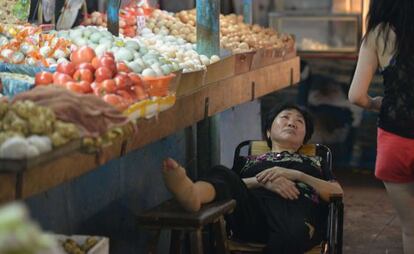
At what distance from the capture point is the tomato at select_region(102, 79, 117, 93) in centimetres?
421

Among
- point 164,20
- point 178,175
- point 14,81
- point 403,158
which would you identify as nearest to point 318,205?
point 403,158

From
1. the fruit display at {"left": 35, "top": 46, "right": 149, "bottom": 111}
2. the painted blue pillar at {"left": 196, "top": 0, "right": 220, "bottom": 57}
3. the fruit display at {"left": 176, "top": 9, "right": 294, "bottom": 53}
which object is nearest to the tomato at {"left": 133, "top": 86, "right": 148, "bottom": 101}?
the fruit display at {"left": 35, "top": 46, "right": 149, "bottom": 111}

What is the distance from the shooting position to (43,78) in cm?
429

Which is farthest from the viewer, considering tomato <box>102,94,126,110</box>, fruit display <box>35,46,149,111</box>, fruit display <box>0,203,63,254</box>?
fruit display <box>35,46,149,111</box>

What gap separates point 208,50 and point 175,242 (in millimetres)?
1716

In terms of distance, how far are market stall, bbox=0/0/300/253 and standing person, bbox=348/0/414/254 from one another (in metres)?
0.97

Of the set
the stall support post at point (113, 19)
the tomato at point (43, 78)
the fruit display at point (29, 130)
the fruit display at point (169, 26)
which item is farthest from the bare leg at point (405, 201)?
the fruit display at point (169, 26)

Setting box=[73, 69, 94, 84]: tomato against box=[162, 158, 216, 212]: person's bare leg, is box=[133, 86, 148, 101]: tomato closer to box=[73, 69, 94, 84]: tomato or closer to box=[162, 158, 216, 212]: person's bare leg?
box=[73, 69, 94, 84]: tomato

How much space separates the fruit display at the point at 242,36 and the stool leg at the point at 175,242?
6.68ft

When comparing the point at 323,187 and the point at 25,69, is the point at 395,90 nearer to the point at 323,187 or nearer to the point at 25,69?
the point at 323,187

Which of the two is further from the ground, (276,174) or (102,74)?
(102,74)

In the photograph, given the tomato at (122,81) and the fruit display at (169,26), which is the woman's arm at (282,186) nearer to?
the tomato at (122,81)

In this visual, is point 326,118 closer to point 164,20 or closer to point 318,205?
point 164,20

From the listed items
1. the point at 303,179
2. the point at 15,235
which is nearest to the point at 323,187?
the point at 303,179
